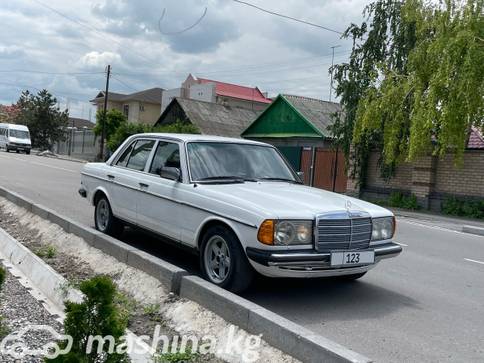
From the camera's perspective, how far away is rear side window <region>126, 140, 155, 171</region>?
7.29 meters

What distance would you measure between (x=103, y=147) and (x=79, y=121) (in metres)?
61.2

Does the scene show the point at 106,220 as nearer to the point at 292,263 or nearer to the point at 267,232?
the point at 267,232

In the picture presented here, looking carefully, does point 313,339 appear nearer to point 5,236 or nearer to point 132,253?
point 132,253

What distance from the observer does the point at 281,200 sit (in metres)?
5.36

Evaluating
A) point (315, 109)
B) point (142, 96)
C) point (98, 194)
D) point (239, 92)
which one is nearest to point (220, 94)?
point (239, 92)

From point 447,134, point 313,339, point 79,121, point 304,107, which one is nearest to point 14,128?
point 304,107

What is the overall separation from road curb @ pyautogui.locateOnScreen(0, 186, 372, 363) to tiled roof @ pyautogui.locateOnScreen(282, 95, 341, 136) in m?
22.5

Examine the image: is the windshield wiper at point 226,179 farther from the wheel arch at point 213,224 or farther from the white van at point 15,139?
the white van at point 15,139

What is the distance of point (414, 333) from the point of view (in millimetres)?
4785

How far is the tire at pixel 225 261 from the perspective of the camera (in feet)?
17.2

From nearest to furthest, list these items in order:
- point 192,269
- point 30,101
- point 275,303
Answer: point 275,303 → point 192,269 → point 30,101

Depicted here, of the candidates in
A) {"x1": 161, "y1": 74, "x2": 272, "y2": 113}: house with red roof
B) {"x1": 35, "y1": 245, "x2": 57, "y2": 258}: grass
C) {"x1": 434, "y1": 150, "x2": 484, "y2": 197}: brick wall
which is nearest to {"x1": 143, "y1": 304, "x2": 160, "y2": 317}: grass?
{"x1": 35, "y1": 245, "x2": 57, "y2": 258}: grass

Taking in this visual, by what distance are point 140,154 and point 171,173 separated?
1.37 metres

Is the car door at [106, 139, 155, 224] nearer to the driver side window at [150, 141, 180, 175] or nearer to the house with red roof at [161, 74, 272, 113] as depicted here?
the driver side window at [150, 141, 180, 175]
